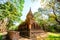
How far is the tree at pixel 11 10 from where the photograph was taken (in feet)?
13.2

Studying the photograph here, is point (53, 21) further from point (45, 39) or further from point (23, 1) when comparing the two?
point (23, 1)

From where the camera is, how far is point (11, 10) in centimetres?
404

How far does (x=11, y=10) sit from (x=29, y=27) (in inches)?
15.8

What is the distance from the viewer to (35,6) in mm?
4070

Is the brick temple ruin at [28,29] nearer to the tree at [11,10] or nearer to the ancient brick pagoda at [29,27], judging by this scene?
the ancient brick pagoda at [29,27]

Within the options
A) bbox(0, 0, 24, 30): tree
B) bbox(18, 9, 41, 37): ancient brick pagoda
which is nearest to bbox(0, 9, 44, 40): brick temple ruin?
bbox(18, 9, 41, 37): ancient brick pagoda

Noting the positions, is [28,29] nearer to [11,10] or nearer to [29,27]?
[29,27]

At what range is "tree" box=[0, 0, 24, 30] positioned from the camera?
158 inches

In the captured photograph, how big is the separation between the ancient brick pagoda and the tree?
0.43ft

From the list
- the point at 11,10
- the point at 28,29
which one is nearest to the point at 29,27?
the point at 28,29

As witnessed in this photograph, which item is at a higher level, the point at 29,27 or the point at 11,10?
the point at 11,10

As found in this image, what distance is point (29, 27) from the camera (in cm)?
403

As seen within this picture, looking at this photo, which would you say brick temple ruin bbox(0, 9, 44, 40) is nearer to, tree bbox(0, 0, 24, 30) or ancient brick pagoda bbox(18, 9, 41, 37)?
ancient brick pagoda bbox(18, 9, 41, 37)

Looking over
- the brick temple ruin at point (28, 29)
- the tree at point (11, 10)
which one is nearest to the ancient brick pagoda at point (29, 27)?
the brick temple ruin at point (28, 29)
